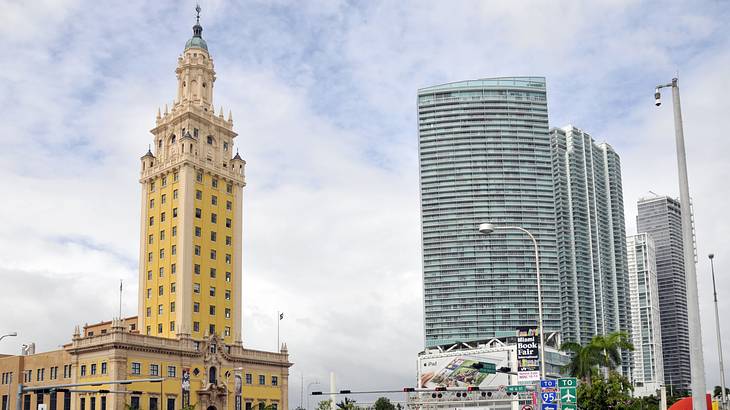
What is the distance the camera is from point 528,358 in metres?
39.8

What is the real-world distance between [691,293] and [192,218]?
94.5 m

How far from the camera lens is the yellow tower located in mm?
106500

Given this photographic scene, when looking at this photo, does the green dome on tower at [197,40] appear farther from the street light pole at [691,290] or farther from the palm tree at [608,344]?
the street light pole at [691,290]

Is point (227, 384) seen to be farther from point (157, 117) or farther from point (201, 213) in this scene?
point (157, 117)

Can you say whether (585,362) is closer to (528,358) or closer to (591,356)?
(591,356)

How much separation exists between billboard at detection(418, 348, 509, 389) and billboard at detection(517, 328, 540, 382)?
454 ft

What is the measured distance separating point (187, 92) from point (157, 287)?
2912 centimetres

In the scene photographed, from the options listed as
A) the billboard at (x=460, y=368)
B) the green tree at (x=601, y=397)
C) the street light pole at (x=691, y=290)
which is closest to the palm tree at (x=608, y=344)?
the green tree at (x=601, y=397)

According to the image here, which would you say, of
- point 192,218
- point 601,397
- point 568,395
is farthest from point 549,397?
point 192,218

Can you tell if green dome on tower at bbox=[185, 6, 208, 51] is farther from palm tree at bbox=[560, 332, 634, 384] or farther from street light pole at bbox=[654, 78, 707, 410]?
street light pole at bbox=[654, 78, 707, 410]

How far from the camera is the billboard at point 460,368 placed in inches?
7057

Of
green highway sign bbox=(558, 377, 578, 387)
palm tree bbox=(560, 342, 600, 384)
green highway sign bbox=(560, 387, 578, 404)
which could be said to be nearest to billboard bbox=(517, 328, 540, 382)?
green highway sign bbox=(558, 377, 578, 387)

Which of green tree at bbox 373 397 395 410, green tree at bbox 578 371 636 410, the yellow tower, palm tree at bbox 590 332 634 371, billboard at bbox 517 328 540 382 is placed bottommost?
green tree at bbox 373 397 395 410

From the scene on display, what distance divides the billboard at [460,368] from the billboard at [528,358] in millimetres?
138510
